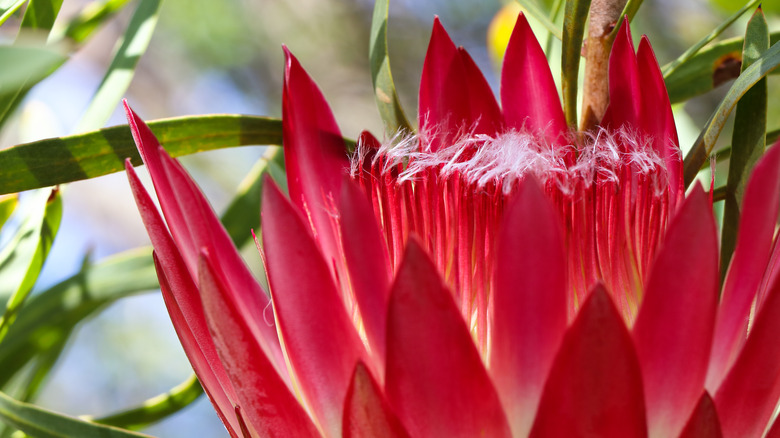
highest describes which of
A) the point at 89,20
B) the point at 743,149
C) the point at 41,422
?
the point at 89,20

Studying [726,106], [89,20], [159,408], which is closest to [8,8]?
[89,20]

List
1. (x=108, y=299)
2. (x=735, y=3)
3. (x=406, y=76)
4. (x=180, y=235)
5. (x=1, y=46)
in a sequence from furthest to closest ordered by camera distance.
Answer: (x=406, y=76), (x=735, y=3), (x=108, y=299), (x=180, y=235), (x=1, y=46)

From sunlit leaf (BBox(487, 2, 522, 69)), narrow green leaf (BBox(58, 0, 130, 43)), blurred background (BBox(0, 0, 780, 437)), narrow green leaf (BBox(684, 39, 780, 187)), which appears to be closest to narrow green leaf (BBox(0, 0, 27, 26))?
narrow green leaf (BBox(58, 0, 130, 43))

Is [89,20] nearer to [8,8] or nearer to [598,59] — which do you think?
[8,8]

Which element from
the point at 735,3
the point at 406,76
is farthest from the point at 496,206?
the point at 406,76

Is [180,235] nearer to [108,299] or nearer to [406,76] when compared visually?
[108,299]

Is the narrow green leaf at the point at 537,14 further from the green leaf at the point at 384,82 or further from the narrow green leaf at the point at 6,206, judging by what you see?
the narrow green leaf at the point at 6,206
